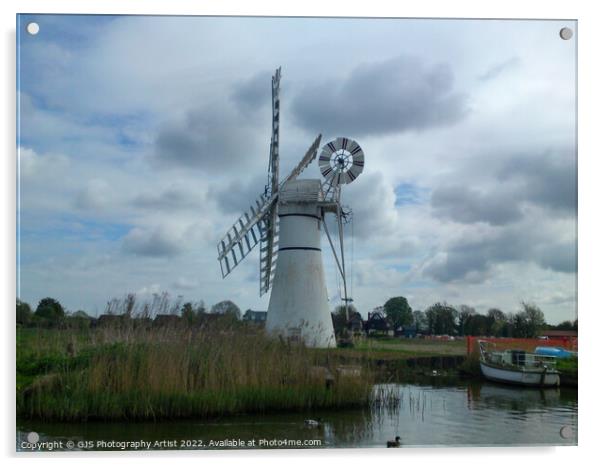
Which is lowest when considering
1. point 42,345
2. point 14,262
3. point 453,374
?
point 453,374

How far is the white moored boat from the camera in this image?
12797mm

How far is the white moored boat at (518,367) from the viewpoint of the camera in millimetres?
12797

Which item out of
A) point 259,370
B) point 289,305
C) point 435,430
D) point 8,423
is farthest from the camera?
point 289,305

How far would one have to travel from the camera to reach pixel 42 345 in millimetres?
9359

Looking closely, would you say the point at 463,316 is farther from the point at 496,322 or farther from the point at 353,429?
the point at 353,429

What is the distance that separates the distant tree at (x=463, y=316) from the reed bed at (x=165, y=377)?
238 centimetres

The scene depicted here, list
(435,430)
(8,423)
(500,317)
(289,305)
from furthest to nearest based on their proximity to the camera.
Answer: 1. (289,305)
2. (500,317)
3. (435,430)
4. (8,423)

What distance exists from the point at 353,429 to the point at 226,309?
12.2 ft

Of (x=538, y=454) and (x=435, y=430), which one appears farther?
(x=435, y=430)

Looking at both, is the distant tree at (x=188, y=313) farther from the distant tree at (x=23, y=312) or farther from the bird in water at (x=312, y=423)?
the distant tree at (x=23, y=312)

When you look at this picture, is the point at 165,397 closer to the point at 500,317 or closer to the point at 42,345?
the point at 42,345

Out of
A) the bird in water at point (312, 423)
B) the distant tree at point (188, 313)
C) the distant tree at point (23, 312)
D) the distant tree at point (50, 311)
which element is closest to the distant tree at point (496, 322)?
the bird in water at point (312, 423)
